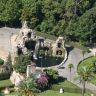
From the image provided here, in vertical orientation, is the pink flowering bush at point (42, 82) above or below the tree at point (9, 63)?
below

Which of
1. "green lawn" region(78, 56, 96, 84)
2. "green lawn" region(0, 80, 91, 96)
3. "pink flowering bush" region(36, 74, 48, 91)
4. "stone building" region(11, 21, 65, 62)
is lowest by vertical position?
"green lawn" region(0, 80, 91, 96)

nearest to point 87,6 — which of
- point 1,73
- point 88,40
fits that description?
point 88,40

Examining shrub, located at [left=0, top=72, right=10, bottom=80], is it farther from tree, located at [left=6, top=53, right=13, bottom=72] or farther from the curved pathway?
the curved pathway

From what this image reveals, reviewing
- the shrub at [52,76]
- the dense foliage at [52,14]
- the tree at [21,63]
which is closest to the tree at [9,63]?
the tree at [21,63]

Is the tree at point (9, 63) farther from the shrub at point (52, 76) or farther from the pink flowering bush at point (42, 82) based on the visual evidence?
the pink flowering bush at point (42, 82)

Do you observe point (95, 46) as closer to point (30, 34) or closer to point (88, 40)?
point (88, 40)

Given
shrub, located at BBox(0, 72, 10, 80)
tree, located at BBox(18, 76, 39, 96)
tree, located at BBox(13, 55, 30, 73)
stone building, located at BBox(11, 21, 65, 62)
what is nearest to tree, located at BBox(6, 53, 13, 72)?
shrub, located at BBox(0, 72, 10, 80)

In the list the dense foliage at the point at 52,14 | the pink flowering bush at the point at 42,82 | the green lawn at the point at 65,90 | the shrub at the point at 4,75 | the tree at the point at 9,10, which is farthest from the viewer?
the tree at the point at 9,10
